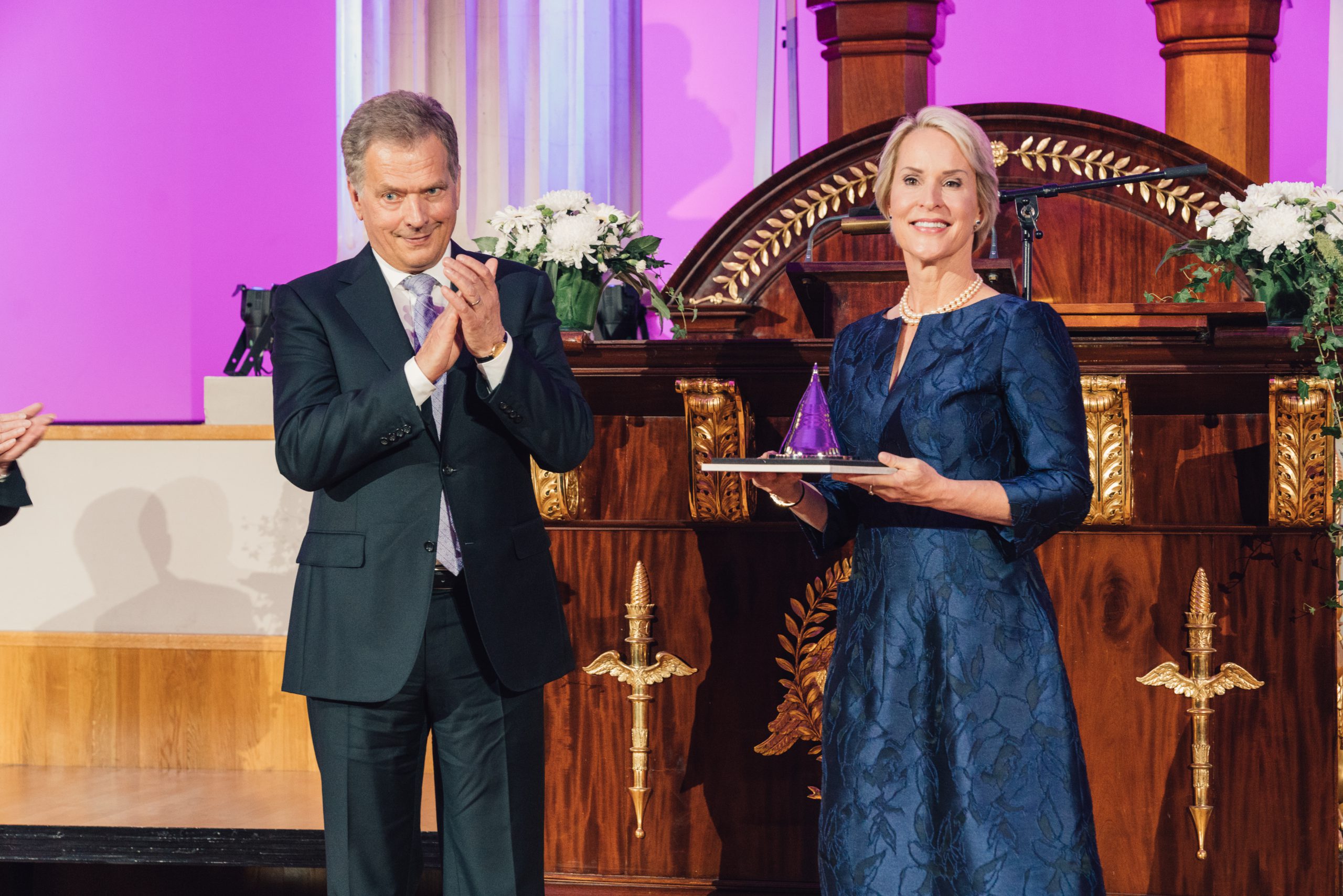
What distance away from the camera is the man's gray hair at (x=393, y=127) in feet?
5.60

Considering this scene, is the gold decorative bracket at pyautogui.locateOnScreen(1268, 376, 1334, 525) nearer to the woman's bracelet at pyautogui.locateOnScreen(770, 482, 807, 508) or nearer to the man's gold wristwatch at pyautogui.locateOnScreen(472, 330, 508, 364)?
the woman's bracelet at pyautogui.locateOnScreen(770, 482, 807, 508)

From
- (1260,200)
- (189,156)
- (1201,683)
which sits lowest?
(1201,683)

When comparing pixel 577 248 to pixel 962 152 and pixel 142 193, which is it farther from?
pixel 142 193

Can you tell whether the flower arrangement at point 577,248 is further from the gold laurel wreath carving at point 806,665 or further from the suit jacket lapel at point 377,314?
the suit jacket lapel at point 377,314

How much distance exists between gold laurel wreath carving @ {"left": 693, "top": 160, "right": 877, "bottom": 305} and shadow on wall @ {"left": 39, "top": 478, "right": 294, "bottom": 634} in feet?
4.27

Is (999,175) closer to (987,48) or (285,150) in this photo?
(987,48)

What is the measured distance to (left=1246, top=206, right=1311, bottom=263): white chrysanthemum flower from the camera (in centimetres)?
253

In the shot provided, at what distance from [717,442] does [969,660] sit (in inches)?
39.5

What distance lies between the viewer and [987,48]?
4.99m

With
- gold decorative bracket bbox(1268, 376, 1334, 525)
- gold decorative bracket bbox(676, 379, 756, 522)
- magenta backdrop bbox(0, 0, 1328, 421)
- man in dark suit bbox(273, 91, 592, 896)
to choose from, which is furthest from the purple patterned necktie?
magenta backdrop bbox(0, 0, 1328, 421)

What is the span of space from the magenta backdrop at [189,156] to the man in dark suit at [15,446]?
8.50 ft

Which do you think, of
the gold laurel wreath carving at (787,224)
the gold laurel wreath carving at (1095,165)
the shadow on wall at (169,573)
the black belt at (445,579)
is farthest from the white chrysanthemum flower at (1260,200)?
the shadow on wall at (169,573)

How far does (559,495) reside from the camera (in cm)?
269

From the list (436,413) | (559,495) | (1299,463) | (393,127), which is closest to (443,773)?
(436,413)
